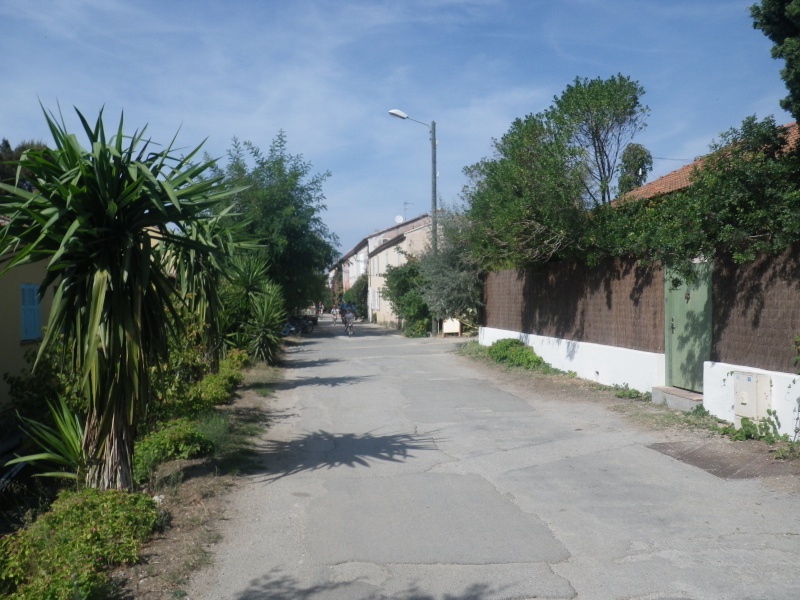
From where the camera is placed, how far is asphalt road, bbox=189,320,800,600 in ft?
17.0

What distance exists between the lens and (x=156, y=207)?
6.93 m

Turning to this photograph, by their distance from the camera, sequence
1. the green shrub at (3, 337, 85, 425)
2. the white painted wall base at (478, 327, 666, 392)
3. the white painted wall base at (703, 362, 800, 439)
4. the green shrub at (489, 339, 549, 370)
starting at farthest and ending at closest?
the green shrub at (489, 339, 549, 370)
the white painted wall base at (478, 327, 666, 392)
the green shrub at (3, 337, 85, 425)
the white painted wall base at (703, 362, 800, 439)

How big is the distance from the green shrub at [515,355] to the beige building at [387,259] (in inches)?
918

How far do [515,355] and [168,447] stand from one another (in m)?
11.9

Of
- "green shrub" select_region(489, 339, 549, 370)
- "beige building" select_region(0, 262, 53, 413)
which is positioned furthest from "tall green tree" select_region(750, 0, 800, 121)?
"beige building" select_region(0, 262, 53, 413)

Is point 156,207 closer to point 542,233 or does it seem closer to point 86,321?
point 86,321

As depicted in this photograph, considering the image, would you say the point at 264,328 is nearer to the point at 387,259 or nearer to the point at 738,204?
the point at 738,204

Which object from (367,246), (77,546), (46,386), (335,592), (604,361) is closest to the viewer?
(335,592)

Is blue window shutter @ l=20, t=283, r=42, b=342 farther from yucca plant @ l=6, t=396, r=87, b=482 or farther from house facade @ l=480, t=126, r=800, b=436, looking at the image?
house facade @ l=480, t=126, r=800, b=436

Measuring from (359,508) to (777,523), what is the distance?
12.1 feet

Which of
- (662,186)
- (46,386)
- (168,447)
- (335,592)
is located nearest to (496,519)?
(335,592)

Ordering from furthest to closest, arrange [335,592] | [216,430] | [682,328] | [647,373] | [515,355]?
[515,355] < [647,373] < [682,328] < [216,430] < [335,592]

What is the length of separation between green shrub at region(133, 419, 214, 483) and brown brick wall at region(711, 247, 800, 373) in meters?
7.15

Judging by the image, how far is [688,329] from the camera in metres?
11.8
